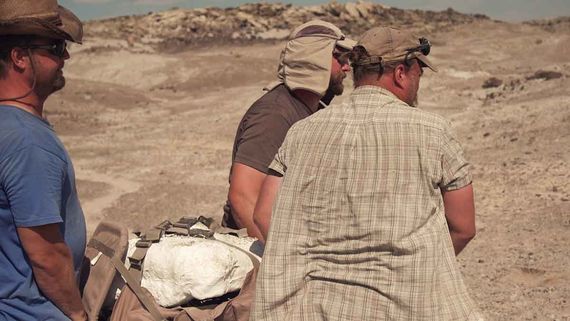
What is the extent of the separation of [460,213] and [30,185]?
4.49 feet

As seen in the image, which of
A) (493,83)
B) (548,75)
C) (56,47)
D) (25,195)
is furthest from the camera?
(493,83)

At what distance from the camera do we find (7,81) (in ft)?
7.80

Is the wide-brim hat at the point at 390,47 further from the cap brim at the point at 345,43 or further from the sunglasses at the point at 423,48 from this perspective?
the cap brim at the point at 345,43

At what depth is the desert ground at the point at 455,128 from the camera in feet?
23.5

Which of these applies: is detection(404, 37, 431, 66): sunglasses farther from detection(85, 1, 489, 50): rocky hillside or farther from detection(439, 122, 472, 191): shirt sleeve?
detection(85, 1, 489, 50): rocky hillside

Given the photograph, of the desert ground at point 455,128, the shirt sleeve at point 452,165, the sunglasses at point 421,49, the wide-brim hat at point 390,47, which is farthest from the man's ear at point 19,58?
the desert ground at point 455,128

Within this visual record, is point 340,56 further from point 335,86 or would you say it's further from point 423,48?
point 423,48

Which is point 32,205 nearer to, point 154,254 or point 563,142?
point 154,254

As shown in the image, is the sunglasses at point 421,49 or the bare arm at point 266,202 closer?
the sunglasses at point 421,49

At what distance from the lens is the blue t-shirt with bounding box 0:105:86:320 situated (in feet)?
7.37

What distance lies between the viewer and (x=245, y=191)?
3.38m

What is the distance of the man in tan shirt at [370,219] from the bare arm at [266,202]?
0.49 feet

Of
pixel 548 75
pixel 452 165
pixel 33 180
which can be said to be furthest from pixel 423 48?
pixel 548 75

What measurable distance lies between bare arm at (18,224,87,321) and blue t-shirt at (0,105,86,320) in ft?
0.09
